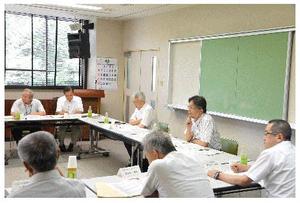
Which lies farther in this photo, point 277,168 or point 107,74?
point 107,74

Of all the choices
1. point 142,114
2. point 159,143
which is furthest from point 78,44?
point 159,143

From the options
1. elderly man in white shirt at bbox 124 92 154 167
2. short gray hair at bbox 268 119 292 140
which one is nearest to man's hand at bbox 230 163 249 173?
short gray hair at bbox 268 119 292 140

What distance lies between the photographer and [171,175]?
207 centimetres

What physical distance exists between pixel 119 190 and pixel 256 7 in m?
3.66

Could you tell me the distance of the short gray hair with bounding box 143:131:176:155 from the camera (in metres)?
2.22

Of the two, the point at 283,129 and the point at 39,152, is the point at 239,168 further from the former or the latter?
the point at 39,152

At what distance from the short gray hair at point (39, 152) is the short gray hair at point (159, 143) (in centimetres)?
69

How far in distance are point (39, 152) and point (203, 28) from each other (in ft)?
15.2

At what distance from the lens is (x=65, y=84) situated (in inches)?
315

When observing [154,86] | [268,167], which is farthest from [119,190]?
[154,86]

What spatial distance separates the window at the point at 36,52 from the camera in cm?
A: 741

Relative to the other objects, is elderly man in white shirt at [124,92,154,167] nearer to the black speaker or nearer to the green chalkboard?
the green chalkboard

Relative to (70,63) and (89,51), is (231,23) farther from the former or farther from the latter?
(70,63)

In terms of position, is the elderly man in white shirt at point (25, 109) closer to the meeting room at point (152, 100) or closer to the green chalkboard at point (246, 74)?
the meeting room at point (152, 100)
